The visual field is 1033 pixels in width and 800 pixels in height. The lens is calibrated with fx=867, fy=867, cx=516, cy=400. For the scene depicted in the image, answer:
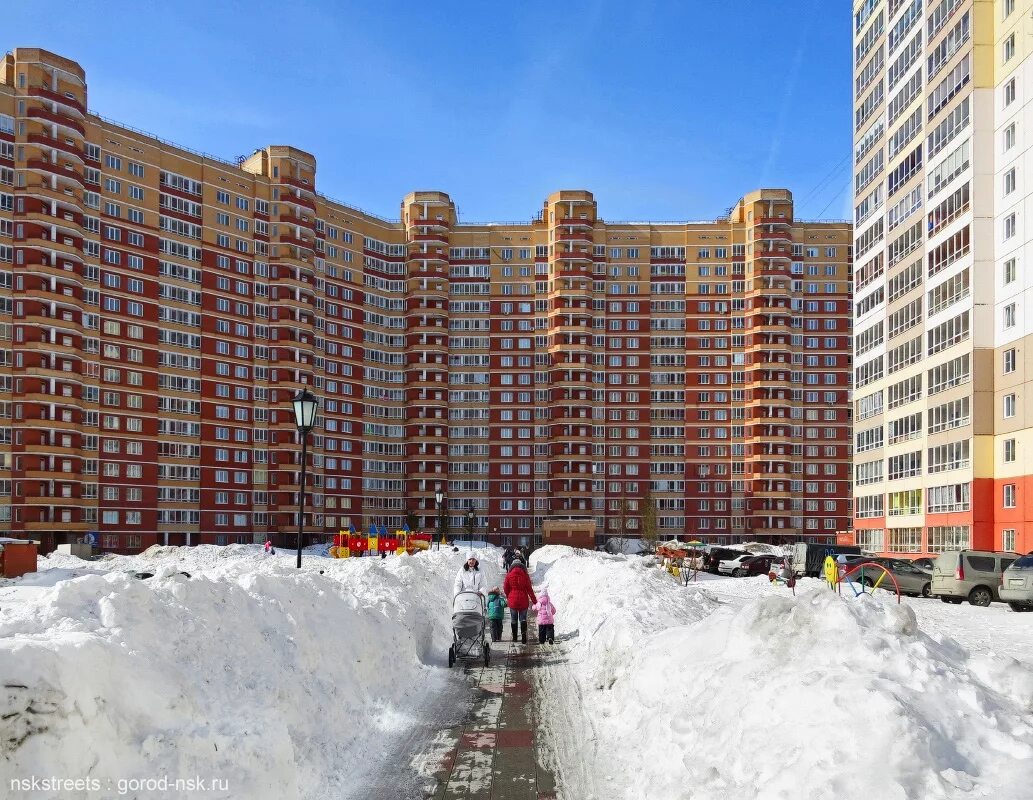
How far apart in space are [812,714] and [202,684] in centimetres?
537

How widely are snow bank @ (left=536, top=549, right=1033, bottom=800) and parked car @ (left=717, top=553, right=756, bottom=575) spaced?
1812 inches

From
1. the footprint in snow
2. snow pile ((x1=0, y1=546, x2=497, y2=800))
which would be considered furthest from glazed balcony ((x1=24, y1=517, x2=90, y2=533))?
the footprint in snow

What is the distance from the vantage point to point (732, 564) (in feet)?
184

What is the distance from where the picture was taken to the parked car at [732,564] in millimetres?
55500

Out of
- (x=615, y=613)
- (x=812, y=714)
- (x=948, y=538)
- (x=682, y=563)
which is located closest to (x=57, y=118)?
(x=682, y=563)

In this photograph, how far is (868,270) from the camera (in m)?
64.8

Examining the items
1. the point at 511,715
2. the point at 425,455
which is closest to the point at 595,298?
the point at 425,455

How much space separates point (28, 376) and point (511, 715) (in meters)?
69.5

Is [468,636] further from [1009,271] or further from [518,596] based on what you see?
[1009,271]

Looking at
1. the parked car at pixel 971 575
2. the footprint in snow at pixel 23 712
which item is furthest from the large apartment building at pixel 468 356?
the footprint in snow at pixel 23 712

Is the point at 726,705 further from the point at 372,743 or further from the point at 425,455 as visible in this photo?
the point at 425,455

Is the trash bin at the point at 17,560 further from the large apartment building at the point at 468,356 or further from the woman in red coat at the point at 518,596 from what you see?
the large apartment building at the point at 468,356

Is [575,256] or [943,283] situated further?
[575,256]

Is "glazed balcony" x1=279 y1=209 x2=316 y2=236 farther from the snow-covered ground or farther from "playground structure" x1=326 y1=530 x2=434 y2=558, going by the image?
the snow-covered ground
